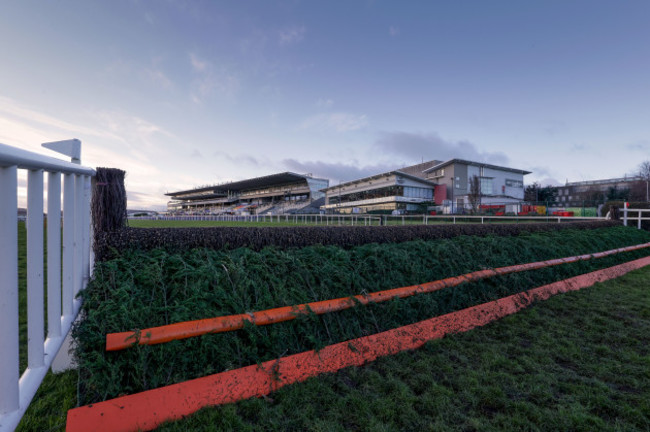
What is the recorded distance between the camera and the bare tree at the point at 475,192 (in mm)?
41281

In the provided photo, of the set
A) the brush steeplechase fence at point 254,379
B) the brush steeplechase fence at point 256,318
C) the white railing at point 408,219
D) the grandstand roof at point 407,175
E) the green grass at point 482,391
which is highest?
the grandstand roof at point 407,175

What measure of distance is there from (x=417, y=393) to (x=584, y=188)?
97969mm

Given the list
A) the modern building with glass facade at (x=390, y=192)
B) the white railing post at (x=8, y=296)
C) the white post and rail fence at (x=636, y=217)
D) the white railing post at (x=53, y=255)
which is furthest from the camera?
the modern building with glass facade at (x=390, y=192)

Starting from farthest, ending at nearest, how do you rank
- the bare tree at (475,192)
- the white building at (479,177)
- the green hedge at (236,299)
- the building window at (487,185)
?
1. the building window at (487,185)
2. the white building at (479,177)
3. the bare tree at (475,192)
4. the green hedge at (236,299)

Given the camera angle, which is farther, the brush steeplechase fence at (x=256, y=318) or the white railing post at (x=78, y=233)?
the white railing post at (x=78, y=233)

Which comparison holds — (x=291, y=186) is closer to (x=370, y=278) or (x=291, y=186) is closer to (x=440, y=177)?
(x=440, y=177)

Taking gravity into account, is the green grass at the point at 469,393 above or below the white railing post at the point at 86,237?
below

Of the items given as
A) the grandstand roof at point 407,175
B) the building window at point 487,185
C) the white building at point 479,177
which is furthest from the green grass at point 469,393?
the building window at point 487,185

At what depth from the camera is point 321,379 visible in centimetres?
209

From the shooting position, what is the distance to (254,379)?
1909 mm

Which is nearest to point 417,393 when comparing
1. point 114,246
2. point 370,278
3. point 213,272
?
point 370,278

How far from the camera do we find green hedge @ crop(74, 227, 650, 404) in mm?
1660

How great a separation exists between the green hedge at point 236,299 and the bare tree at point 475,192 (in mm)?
41425

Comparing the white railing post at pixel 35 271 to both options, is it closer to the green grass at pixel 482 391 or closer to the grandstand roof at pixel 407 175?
the green grass at pixel 482 391
